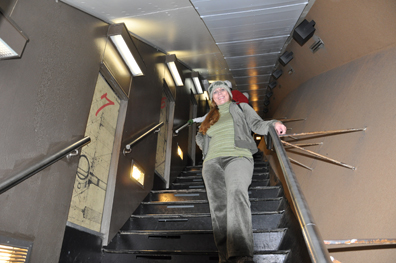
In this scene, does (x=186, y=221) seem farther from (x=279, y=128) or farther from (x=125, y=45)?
(x=125, y=45)

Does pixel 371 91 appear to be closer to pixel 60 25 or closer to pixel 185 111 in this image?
pixel 60 25

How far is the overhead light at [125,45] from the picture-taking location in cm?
308

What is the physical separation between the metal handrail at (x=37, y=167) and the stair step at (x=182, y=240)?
1.04 meters

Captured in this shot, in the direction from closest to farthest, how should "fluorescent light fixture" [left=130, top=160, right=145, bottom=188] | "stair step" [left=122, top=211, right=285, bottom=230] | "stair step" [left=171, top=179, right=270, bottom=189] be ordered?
"stair step" [left=122, top=211, right=285, bottom=230]
"fluorescent light fixture" [left=130, top=160, right=145, bottom=188]
"stair step" [left=171, top=179, right=270, bottom=189]

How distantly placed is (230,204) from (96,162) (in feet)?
4.71

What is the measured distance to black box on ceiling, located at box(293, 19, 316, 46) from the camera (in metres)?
3.38

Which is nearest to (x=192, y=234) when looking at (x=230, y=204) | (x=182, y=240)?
(x=182, y=240)

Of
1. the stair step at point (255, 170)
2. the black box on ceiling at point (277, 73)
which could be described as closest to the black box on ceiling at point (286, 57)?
the black box on ceiling at point (277, 73)

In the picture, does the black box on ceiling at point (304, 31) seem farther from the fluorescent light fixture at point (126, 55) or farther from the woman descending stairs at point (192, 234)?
the fluorescent light fixture at point (126, 55)

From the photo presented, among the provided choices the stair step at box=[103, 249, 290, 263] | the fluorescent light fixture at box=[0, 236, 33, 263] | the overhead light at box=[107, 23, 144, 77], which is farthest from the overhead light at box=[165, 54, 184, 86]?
the fluorescent light fixture at box=[0, 236, 33, 263]

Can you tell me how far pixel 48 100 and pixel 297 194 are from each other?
1739 mm

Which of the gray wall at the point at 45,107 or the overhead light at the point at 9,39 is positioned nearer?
the overhead light at the point at 9,39

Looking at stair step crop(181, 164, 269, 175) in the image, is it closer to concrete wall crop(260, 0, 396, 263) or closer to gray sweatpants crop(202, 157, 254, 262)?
concrete wall crop(260, 0, 396, 263)

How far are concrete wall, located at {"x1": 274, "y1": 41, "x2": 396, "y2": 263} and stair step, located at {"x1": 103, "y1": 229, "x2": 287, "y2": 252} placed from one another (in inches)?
16.7
